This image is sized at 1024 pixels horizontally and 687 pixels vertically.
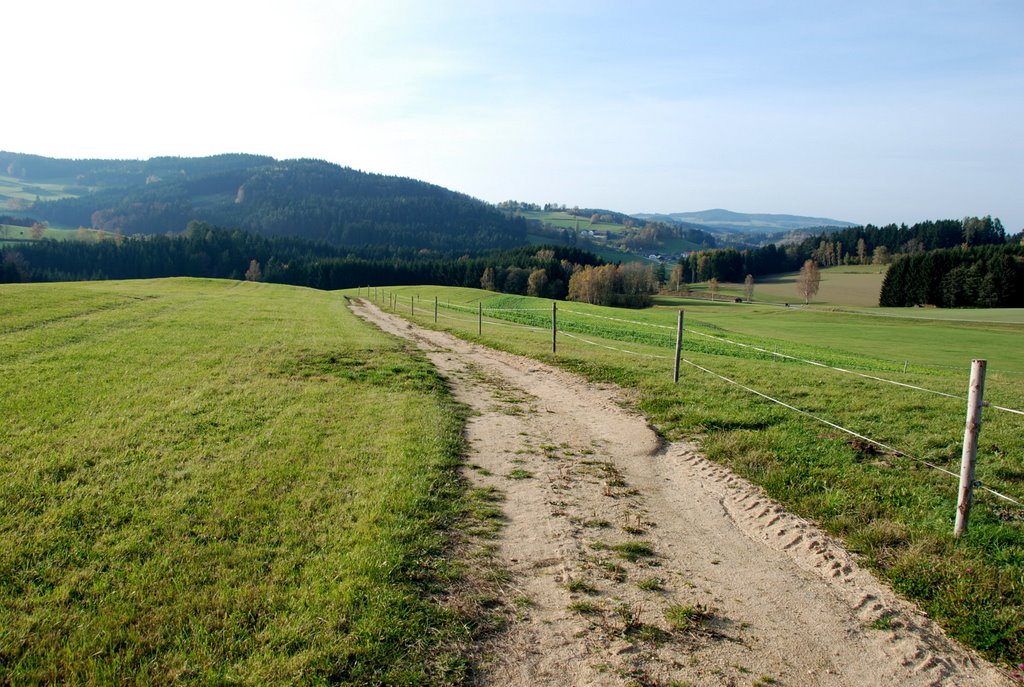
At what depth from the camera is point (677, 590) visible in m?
5.39

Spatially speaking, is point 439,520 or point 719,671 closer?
point 719,671

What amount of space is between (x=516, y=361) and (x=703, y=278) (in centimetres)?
14233

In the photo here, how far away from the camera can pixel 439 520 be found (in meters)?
6.62

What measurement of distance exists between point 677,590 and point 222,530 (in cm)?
455

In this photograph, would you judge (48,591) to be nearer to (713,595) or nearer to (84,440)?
(84,440)

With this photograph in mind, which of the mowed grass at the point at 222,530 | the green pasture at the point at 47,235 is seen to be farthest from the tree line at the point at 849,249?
the green pasture at the point at 47,235

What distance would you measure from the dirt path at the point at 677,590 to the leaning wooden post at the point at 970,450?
→ 4.30 feet

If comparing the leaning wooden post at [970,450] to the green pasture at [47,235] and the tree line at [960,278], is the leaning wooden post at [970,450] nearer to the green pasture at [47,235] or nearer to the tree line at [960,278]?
the tree line at [960,278]

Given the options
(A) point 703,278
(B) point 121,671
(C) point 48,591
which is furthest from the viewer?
(A) point 703,278

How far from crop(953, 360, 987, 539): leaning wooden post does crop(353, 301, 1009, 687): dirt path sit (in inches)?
51.6

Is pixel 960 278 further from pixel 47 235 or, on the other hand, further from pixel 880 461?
pixel 47 235

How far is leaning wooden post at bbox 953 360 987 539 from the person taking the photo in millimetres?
6145

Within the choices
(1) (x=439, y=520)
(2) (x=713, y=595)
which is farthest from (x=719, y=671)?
(1) (x=439, y=520)

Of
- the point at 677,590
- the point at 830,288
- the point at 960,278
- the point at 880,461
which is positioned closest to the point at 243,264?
the point at 830,288
